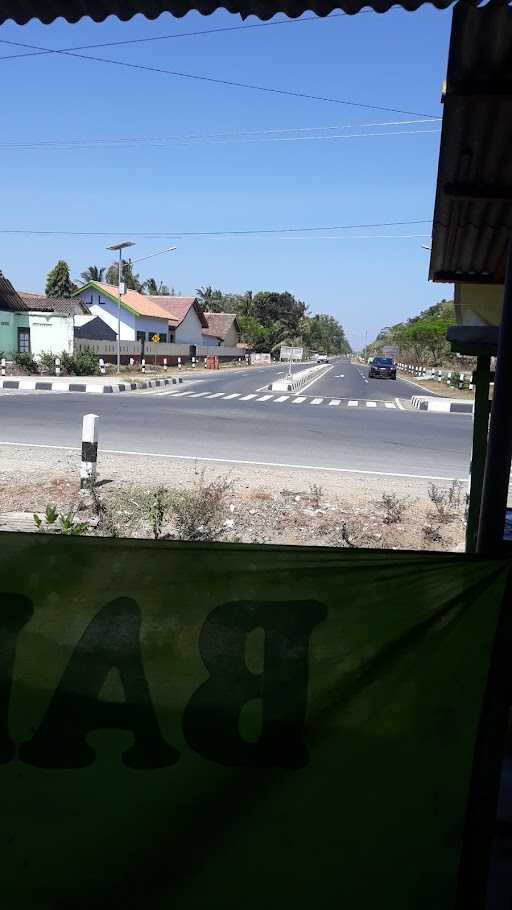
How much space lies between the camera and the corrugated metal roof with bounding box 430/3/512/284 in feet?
8.54


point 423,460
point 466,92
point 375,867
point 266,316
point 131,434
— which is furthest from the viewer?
point 266,316

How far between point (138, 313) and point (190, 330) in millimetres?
16273

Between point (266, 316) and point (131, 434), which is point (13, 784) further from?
point (266, 316)

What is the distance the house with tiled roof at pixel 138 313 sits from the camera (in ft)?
178

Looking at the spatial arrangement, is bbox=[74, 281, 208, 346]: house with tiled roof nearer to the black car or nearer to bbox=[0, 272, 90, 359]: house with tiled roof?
bbox=[0, 272, 90, 359]: house with tiled roof

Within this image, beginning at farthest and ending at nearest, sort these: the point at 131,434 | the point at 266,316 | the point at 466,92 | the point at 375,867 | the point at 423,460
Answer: the point at 266,316, the point at 131,434, the point at 423,460, the point at 466,92, the point at 375,867

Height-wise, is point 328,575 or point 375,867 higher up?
point 328,575

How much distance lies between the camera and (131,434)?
13.5m

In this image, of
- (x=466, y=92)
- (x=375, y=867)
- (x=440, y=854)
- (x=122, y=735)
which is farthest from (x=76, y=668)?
(x=466, y=92)

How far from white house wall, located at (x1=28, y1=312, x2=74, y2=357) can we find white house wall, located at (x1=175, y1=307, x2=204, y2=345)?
2905 cm

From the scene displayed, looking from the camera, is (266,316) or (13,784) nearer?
(13,784)

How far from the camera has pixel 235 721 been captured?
1939 mm

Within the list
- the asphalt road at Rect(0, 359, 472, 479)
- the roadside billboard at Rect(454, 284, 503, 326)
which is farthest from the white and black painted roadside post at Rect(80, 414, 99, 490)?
the roadside billboard at Rect(454, 284, 503, 326)

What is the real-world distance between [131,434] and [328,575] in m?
11.8
